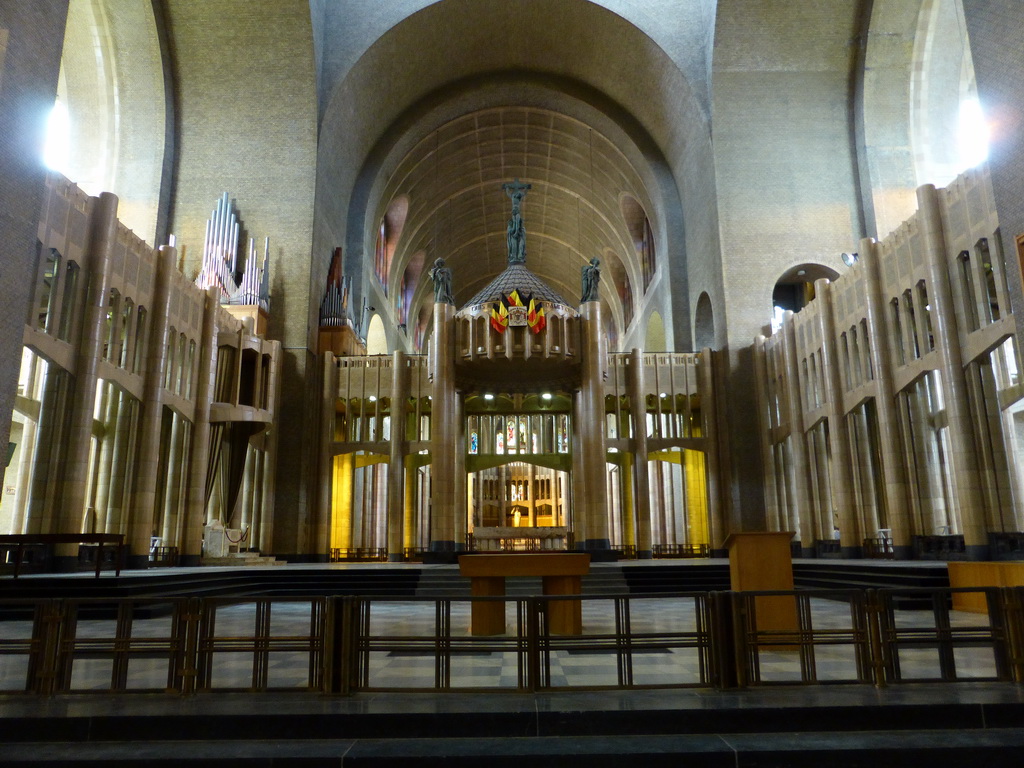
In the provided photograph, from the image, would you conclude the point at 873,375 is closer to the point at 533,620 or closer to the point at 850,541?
the point at 850,541

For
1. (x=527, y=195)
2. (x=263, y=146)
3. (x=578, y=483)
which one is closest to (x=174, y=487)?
(x=578, y=483)

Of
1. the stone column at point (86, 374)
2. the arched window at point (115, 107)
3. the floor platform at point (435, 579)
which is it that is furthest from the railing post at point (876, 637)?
the arched window at point (115, 107)

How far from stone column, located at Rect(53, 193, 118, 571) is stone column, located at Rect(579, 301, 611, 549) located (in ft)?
34.3

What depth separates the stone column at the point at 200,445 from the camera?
16.6m

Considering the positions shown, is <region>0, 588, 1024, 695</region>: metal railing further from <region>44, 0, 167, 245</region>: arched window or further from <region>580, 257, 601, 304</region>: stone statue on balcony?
<region>44, 0, 167, 245</region>: arched window

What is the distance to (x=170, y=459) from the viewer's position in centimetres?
1736

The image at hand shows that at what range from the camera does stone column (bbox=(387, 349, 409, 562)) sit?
68.4 ft

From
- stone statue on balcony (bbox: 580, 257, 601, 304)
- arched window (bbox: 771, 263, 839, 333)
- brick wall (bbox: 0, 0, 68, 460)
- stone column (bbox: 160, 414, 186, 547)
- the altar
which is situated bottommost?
the altar

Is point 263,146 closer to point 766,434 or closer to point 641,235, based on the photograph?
point 641,235

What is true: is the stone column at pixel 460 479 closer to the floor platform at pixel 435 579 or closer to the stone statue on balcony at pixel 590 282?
the floor platform at pixel 435 579

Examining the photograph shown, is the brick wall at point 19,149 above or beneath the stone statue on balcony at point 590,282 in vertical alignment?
beneath

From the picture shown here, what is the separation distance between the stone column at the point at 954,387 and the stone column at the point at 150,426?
1492 centimetres

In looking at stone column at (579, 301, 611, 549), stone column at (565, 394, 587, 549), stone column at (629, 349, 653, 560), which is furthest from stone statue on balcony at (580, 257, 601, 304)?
stone column at (629, 349, 653, 560)

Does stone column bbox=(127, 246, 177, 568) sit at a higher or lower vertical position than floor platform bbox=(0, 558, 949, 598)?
higher
